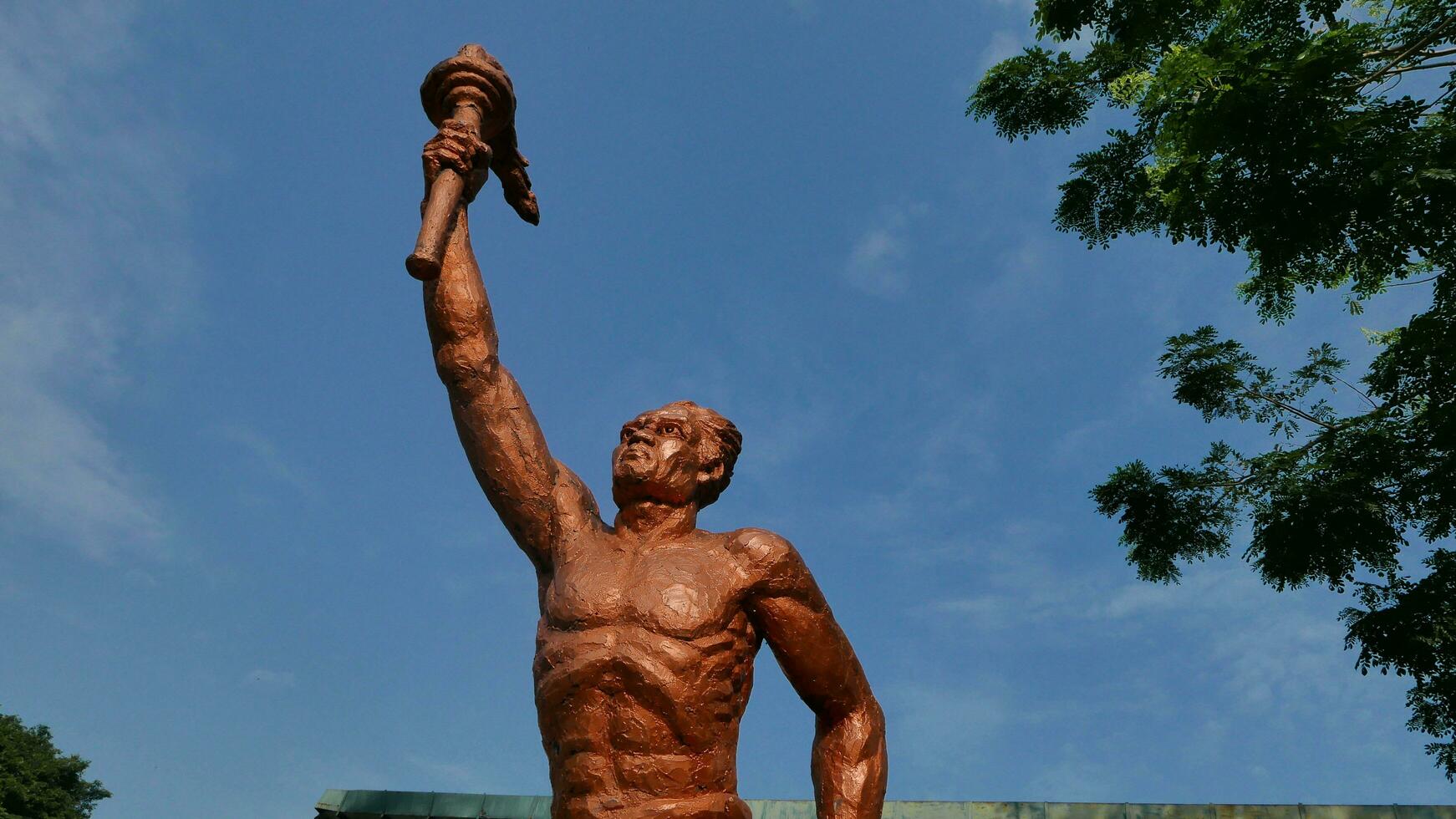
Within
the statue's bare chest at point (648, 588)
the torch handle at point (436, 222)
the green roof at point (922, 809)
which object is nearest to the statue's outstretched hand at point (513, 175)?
the torch handle at point (436, 222)

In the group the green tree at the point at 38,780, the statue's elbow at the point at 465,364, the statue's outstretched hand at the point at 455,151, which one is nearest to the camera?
the statue's elbow at the point at 465,364

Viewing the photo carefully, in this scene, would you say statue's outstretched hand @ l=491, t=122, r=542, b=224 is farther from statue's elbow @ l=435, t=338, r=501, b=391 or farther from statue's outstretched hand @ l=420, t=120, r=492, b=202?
statue's elbow @ l=435, t=338, r=501, b=391

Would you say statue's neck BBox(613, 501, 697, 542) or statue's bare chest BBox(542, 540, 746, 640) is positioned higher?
statue's neck BBox(613, 501, 697, 542)

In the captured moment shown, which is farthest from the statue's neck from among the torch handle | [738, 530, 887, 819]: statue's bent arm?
the torch handle

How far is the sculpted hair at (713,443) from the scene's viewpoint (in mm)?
4039

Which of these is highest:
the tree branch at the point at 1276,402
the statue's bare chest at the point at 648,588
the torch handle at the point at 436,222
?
the tree branch at the point at 1276,402

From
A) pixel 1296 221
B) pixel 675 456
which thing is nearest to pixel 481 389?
pixel 675 456

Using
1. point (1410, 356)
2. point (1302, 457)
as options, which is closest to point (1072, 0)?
point (1410, 356)

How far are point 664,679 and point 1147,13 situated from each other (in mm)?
7514

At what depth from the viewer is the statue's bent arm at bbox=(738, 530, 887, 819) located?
11.8 ft

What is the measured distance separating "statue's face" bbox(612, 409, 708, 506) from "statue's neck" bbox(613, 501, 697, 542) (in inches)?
0.9

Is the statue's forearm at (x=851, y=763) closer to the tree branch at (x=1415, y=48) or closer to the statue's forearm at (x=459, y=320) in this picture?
the statue's forearm at (x=459, y=320)

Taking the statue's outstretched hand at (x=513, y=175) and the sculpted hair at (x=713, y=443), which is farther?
the statue's outstretched hand at (x=513, y=175)

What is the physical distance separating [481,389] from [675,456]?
67 cm
